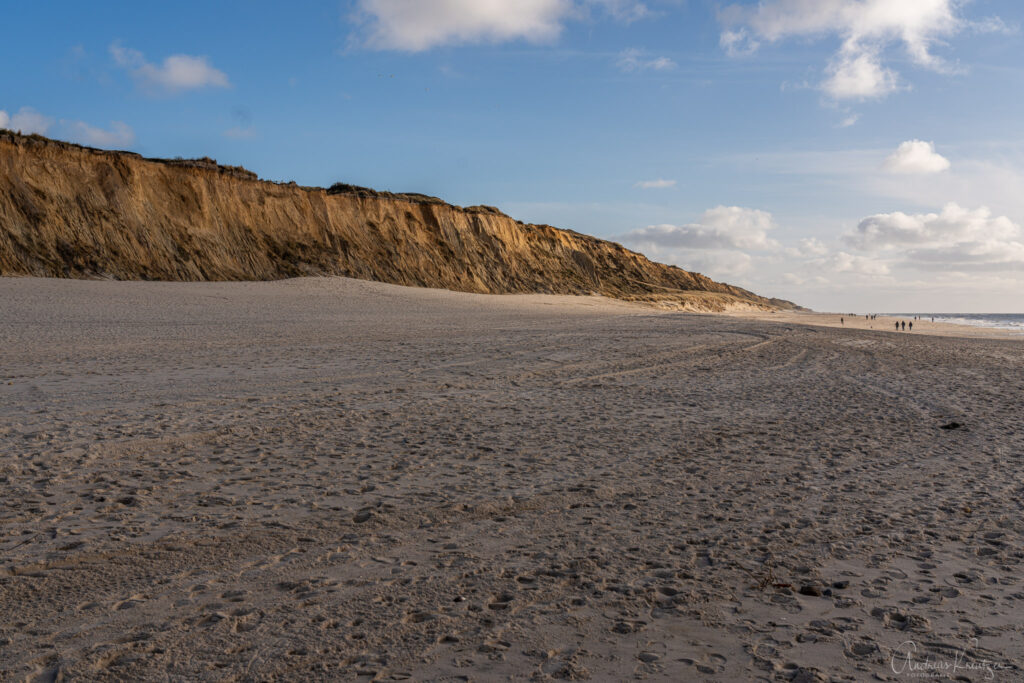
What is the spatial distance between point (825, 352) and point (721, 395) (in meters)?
9.07

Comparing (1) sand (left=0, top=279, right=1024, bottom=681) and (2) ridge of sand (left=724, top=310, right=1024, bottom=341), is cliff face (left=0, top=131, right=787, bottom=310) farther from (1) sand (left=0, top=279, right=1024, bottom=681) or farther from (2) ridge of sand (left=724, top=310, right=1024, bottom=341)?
(1) sand (left=0, top=279, right=1024, bottom=681)

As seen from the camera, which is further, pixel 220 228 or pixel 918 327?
pixel 918 327

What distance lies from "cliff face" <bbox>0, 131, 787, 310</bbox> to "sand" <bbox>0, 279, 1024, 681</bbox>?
87.3 feet

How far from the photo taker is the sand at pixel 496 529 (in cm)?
304

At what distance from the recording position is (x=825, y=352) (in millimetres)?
18188

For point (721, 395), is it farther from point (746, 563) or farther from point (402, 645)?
point (402, 645)

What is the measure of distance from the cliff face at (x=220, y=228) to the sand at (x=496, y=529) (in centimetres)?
2661

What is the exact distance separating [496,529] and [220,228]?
4069 cm

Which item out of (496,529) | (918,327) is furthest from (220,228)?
(918,327)

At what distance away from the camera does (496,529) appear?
454cm

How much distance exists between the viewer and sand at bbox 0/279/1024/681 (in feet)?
9.99

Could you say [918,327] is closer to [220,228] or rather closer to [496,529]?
[220,228]

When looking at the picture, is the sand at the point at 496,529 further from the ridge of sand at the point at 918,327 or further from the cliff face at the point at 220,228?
the cliff face at the point at 220,228

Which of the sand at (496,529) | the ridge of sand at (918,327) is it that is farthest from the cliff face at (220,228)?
the sand at (496,529)
